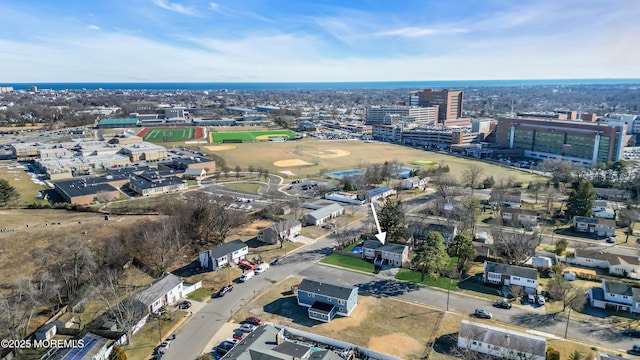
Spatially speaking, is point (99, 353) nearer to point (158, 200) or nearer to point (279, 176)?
point (158, 200)

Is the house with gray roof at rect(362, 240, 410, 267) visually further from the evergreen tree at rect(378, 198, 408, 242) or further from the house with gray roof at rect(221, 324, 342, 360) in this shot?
the house with gray roof at rect(221, 324, 342, 360)

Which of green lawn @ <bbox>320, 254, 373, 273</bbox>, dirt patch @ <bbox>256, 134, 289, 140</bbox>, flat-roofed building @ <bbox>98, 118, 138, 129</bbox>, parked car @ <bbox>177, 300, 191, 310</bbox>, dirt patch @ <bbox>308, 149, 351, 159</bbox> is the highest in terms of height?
flat-roofed building @ <bbox>98, 118, 138, 129</bbox>

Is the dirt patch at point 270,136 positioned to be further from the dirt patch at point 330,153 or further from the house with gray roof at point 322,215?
the house with gray roof at point 322,215

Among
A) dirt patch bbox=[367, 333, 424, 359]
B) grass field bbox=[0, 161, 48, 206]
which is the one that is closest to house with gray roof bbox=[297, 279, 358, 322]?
dirt patch bbox=[367, 333, 424, 359]

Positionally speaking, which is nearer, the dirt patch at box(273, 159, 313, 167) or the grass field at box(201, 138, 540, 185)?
the grass field at box(201, 138, 540, 185)

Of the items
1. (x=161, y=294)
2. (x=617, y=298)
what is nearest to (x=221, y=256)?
(x=161, y=294)

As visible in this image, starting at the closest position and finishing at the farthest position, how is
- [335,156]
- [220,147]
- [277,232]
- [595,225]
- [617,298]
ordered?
1. [617,298]
2. [277,232]
3. [595,225]
4. [335,156]
5. [220,147]

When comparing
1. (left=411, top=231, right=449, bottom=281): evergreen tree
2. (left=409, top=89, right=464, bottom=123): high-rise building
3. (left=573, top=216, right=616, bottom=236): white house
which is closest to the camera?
(left=411, top=231, right=449, bottom=281): evergreen tree

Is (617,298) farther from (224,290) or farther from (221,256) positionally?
(221,256)
